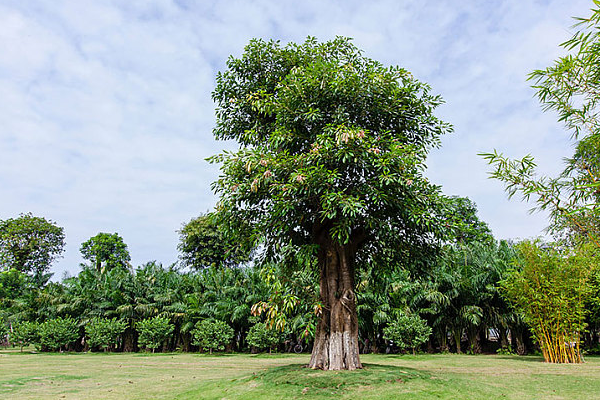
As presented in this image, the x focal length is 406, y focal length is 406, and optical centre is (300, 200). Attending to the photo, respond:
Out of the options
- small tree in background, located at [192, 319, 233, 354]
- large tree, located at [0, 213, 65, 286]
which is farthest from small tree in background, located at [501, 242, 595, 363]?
large tree, located at [0, 213, 65, 286]

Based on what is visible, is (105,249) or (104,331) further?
(105,249)

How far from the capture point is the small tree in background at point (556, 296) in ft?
37.2

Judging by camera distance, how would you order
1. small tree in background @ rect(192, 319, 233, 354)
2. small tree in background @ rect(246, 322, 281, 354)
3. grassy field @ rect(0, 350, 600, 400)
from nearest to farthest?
grassy field @ rect(0, 350, 600, 400) < small tree in background @ rect(246, 322, 281, 354) < small tree in background @ rect(192, 319, 233, 354)

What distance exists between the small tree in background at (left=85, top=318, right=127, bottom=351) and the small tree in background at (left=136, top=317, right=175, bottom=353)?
1.31 metres

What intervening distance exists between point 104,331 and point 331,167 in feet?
54.0

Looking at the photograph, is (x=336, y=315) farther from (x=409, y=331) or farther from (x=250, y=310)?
(x=250, y=310)

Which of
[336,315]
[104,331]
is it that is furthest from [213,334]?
[336,315]

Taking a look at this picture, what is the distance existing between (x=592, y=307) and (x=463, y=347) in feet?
17.2

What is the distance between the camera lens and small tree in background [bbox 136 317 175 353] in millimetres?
18484

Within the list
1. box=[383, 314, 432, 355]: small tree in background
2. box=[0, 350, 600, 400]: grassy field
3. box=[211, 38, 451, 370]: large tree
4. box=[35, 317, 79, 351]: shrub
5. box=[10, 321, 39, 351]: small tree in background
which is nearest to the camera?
box=[0, 350, 600, 400]: grassy field

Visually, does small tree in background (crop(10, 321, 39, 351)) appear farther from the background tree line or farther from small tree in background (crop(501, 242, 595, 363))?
small tree in background (crop(501, 242, 595, 363))

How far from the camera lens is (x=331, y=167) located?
26.7 ft

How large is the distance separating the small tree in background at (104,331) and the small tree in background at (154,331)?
131 cm

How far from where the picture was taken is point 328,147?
24.3 ft
